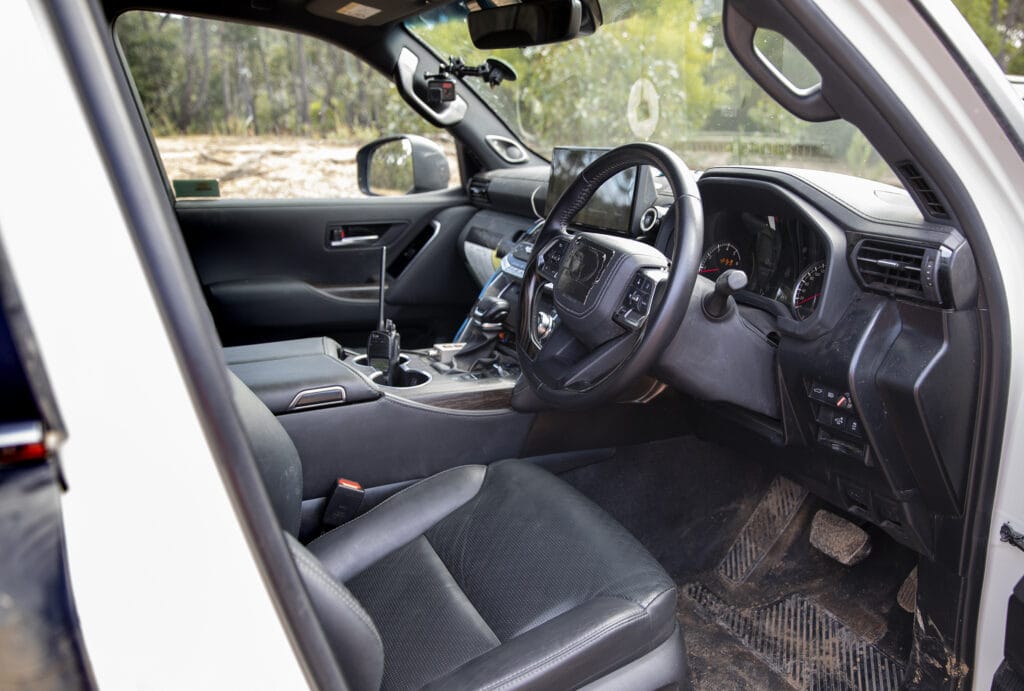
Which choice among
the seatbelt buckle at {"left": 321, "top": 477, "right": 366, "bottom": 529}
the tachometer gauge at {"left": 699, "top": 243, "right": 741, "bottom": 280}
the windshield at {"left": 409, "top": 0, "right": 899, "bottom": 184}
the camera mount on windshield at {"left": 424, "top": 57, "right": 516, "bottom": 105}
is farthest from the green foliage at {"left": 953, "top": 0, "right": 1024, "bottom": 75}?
the seatbelt buckle at {"left": 321, "top": 477, "right": 366, "bottom": 529}

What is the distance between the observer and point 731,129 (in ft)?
7.64

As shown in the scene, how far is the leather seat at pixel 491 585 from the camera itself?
44.5 inches

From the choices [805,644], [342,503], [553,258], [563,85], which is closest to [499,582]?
[342,503]

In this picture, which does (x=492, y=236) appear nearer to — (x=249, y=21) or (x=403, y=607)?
(x=249, y=21)

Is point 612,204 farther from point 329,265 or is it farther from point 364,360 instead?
point 329,265

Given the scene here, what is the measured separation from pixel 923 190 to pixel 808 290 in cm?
38

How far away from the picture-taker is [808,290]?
1.56 metres

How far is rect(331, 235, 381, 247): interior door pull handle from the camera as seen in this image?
3219 millimetres

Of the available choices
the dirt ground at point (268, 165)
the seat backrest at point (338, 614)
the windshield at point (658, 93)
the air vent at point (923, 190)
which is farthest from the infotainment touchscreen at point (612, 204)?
the dirt ground at point (268, 165)

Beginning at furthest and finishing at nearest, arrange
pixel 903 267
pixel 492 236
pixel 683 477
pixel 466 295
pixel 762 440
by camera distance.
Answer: pixel 466 295 → pixel 492 236 → pixel 683 477 → pixel 762 440 → pixel 903 267

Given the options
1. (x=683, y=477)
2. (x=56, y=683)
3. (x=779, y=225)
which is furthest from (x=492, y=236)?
(x=56, y=683)

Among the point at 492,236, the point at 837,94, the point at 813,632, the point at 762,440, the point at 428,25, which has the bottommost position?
the point at 813,632

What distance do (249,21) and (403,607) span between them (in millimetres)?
2247

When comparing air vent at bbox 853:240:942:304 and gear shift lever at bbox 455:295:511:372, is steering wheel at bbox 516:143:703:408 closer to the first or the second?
air vent at bbox 853:240:942:304
